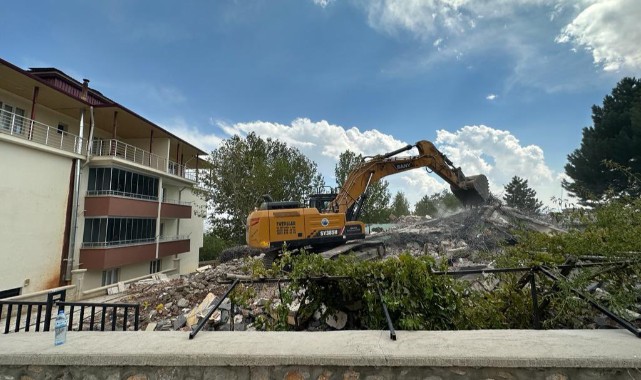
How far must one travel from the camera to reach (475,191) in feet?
44.5

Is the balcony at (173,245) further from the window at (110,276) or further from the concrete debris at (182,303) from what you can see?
the concrete debris at (182,303)

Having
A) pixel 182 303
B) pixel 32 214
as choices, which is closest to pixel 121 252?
pixel 32 214

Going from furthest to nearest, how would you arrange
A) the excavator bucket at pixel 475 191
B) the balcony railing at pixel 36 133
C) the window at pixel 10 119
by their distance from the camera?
the excavator bucket at pixel 475 191
the window at pixel 10 119
the balcony railing at pixel 36 133

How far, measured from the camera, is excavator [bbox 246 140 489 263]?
33.9 feet

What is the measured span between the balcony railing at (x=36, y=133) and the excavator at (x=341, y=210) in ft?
35.4

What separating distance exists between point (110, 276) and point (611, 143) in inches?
1376

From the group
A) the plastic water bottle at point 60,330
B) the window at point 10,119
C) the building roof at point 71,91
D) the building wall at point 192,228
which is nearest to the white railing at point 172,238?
the building wall at point 192,228

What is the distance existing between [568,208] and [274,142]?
99.7 feet

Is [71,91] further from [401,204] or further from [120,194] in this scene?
[401,204]

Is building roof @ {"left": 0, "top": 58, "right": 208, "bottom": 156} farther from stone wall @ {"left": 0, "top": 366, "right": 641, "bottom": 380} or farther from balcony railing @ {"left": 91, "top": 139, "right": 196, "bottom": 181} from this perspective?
stone wall @ {"left": 0, "top": 366, "right": 641, "bottom": 380}

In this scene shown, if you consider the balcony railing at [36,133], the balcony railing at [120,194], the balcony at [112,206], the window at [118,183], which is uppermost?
the balcony railing at [36,133]

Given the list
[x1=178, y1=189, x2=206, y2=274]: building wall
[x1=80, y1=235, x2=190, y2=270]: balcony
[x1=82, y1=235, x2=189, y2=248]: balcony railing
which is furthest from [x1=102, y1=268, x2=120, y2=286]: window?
[x1=178, y1=189, x2=206, y2=274]: building wall

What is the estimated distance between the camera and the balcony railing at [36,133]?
41.2 feet

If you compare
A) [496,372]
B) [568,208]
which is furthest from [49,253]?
[568,208]
